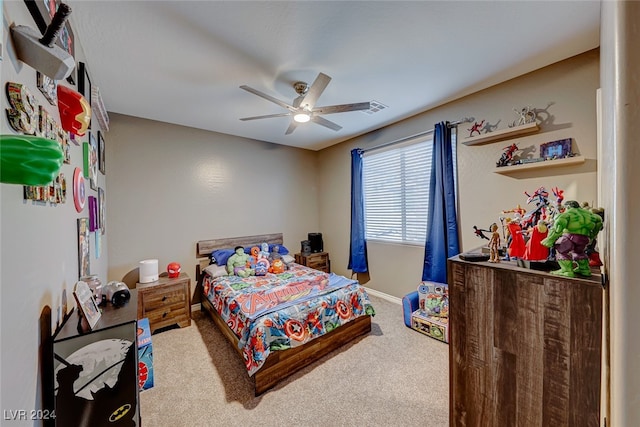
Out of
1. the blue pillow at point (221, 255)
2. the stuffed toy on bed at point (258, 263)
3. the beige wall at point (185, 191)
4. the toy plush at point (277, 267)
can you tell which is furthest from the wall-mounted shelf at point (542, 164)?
the blue pillow at point (221, 255)

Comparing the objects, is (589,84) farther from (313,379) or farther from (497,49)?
(313,379)

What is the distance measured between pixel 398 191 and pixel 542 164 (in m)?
1.61

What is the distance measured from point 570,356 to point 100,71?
3443 mm

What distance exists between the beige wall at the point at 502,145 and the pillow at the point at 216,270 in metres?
2.20

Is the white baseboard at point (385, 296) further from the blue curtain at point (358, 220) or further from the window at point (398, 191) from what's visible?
the window at point (398, 191)

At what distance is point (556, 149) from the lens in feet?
6.79

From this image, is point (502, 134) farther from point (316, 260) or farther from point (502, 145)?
point (316, 260)

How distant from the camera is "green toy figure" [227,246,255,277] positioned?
3166mm

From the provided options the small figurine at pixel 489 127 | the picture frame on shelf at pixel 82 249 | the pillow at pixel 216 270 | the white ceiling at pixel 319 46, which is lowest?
the pillow at pixel 216 270

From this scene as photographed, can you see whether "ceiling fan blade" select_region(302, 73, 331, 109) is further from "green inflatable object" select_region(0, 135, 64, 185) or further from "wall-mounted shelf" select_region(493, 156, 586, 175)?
"wall-mounted shelf" select_region(493, 156, 586, 175)

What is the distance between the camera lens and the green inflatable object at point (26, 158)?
0.43 m

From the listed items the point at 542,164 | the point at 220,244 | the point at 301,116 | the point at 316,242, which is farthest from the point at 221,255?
the point at 542,164

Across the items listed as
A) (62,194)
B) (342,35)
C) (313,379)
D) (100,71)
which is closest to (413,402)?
(313,379)

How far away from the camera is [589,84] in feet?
6.33
